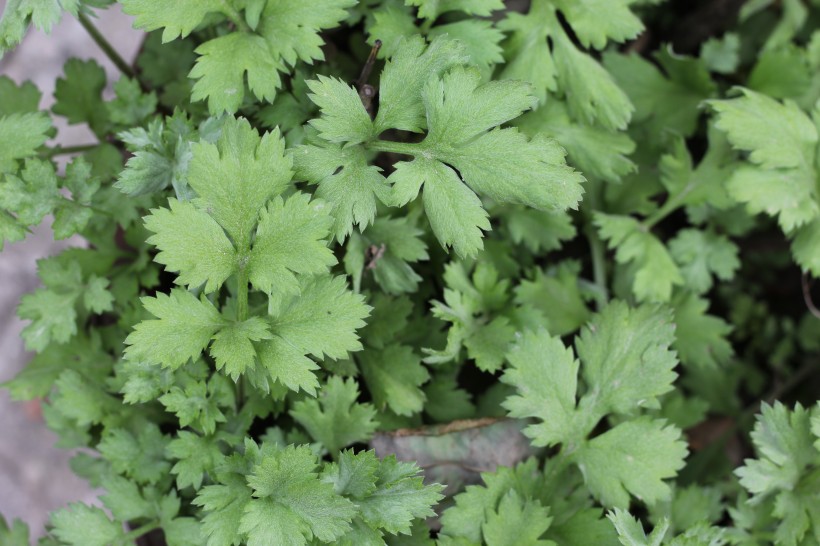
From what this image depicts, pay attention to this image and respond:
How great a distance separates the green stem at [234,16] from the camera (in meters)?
1.44

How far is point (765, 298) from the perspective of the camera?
248cm

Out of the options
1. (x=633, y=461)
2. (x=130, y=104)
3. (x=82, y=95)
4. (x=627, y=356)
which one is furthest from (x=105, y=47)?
(x=633, y=461)

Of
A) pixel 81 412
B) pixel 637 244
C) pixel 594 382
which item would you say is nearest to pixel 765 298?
pixel 637 244

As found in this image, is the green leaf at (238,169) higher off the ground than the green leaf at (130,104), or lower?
lower

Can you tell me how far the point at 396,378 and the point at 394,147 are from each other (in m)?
0.49

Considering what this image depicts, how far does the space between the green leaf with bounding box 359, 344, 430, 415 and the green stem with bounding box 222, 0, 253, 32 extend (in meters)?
0.71

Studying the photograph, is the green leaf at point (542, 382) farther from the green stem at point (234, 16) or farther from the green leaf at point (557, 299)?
the green stem at point (234, 16)

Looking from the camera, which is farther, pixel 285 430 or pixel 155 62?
pixel 155 62

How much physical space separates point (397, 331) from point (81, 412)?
691 millimetres

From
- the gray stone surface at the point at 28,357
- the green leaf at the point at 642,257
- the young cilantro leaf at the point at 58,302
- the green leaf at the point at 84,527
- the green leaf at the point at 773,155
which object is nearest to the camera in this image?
the green leaf at the point at 84,527

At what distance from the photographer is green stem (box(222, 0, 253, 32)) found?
1.44 meters

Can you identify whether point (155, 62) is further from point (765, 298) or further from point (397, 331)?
point (765, 298)

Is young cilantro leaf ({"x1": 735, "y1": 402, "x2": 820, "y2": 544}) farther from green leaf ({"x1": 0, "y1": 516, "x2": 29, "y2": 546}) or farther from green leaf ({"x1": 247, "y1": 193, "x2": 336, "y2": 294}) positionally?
green leaf ({"x1": 0, "y1": 516, "x2": 29, "y2": 546})

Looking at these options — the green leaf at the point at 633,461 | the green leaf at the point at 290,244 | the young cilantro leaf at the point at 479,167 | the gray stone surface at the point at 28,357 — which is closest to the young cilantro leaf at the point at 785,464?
the green leaf at the point at 633,461
